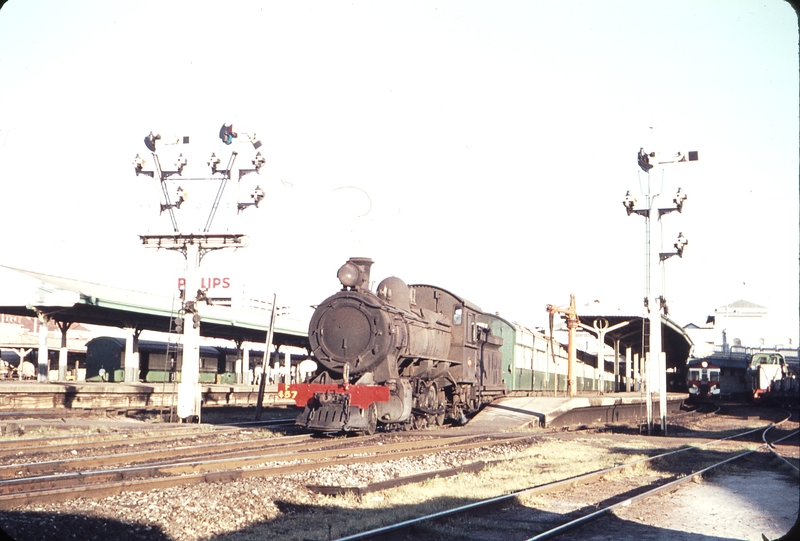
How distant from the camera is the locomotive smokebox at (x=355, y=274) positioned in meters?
16.5

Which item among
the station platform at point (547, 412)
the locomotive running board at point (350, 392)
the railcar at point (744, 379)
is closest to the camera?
the locomotive running board at point (350, 392)

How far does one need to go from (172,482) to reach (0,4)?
5560mm

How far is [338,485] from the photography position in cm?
931

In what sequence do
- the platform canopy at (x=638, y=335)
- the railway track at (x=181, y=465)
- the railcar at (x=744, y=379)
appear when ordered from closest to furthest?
the railway track at (x=181, y=465)
the platform canopy at (x=638, y=335)
the railcar at (x=744, y=379)

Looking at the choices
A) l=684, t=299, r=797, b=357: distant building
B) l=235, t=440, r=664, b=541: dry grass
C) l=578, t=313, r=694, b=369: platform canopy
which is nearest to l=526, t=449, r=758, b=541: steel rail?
l=235, t=440, r=664, b=541: dry grass

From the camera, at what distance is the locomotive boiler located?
590 inches

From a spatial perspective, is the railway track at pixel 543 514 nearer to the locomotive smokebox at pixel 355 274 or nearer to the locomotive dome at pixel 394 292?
the locomotive dome at pixel 394 292

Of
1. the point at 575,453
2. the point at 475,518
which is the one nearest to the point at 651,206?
the point at 575,453

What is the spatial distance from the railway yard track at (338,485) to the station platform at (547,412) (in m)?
5.50

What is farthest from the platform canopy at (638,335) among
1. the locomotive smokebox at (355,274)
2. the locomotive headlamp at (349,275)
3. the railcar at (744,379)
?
the locomotive headlamp at (349,275)

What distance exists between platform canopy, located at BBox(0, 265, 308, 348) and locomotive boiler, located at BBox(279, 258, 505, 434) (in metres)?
10.1

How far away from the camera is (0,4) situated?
18.8 ft

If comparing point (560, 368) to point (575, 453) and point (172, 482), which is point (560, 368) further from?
point (172, 482)

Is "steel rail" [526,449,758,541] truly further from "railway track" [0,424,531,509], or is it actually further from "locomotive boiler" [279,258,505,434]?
"locomotive boiler" [279,258,505,434]
